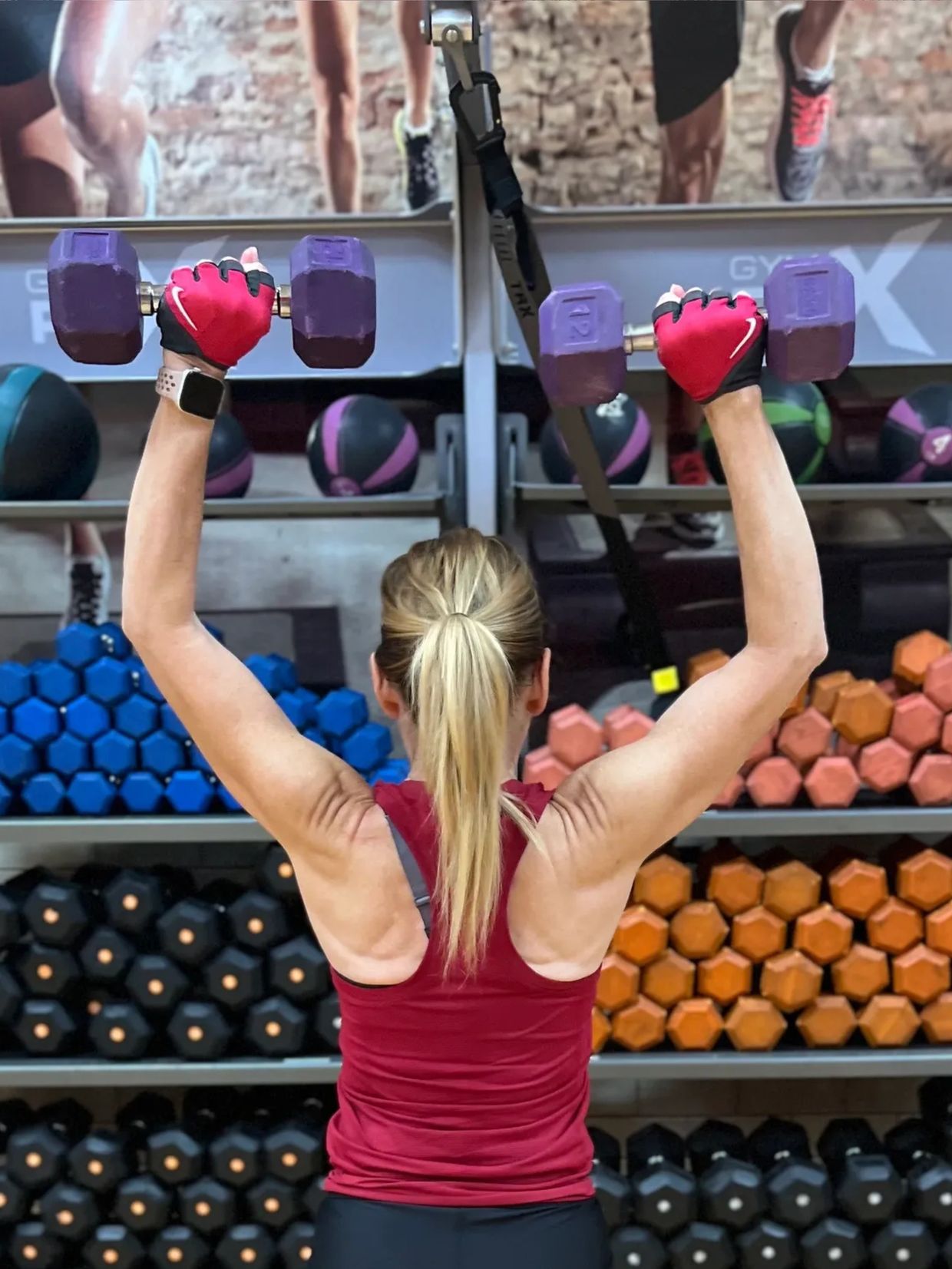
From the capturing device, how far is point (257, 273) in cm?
87

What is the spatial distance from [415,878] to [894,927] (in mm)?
1316

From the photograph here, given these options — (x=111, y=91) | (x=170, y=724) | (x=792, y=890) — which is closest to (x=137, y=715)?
(x=170, y=724)

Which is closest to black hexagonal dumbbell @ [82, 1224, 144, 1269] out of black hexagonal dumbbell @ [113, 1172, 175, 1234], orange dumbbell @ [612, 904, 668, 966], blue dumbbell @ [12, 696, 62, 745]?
black hexagonal dumbbell @ [113, 1172, 175, 1234]

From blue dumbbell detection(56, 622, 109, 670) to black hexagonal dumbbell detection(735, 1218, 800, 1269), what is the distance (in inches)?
63.1

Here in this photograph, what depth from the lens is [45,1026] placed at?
186 cm

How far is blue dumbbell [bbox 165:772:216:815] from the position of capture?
70.2 inches

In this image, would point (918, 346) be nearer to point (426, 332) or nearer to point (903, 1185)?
point (426, 332)

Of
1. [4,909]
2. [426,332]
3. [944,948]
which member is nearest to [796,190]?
[426,332]

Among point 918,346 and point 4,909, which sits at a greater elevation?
point 918,346

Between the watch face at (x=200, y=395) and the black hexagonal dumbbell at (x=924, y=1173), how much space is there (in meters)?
1.90

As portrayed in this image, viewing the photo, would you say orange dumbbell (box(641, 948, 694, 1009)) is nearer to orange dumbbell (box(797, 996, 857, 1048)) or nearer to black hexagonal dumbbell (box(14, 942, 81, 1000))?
orange dumbbell (box(797, 996, 857, 1048))

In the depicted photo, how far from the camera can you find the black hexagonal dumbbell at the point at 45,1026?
186cm

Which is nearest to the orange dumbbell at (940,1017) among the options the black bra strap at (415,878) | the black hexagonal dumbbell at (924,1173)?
the black hexagonal dumbbell at (924,1173)

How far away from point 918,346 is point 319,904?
176 centimetres
